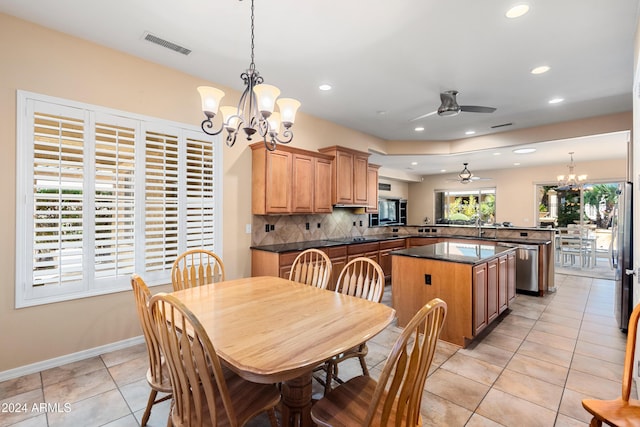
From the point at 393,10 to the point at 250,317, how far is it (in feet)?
7.83

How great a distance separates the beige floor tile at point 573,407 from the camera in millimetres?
1905

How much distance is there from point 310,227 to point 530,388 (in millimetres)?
3296

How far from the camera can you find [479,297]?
9.81 feet

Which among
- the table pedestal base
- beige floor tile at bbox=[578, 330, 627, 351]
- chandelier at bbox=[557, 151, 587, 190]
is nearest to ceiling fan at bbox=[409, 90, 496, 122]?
beige floor tile at bbox=[578, 330, 627, 351]

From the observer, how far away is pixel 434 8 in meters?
2.18

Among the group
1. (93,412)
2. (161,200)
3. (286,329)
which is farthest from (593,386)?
(161,200)

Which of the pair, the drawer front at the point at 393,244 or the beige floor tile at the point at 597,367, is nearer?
the beige floor tile at the point at 597,367

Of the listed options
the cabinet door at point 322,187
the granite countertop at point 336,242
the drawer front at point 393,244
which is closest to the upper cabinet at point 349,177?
the cabinet door at point 322,187

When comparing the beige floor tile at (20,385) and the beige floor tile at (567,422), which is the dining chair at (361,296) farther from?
the beige floor tile at (20,385)

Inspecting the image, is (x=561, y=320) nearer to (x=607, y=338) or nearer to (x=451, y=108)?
(x=607, y=338)

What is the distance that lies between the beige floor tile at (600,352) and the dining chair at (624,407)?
1.90 meters

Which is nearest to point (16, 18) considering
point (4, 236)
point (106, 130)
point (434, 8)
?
point (106, 130)

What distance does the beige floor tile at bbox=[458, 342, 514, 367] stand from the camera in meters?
2.64

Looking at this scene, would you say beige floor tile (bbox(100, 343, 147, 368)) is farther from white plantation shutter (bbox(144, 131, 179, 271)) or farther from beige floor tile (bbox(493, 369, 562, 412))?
beige floor tile (bbox(493, 369, 562, 412))
